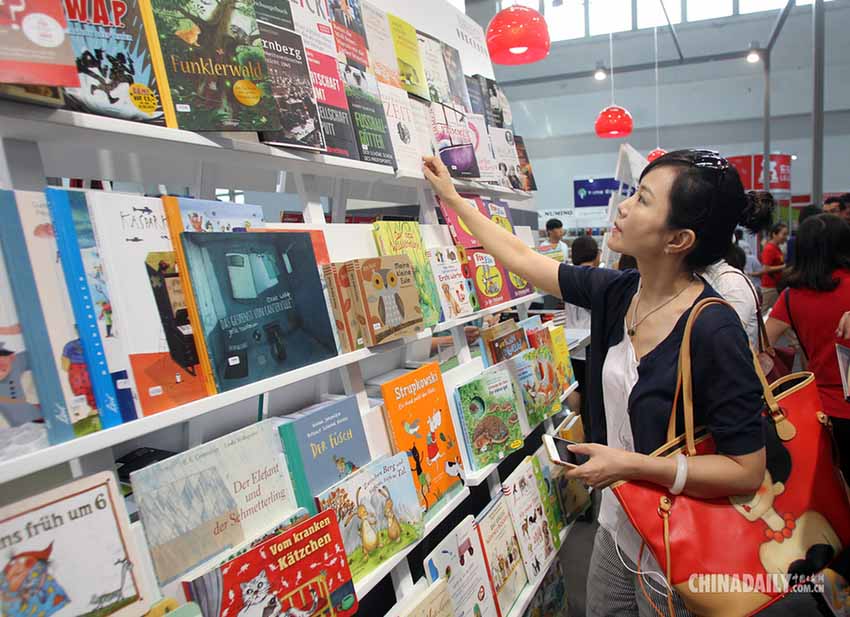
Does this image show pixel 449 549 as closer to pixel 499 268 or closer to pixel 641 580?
pixel 641 580

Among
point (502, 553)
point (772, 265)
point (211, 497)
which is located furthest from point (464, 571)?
point (772, 265)

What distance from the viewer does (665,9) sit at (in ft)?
34.9

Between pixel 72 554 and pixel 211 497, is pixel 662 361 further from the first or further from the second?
pixel 72 554

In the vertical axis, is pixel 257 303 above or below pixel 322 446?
above

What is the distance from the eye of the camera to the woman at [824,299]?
2.43 m

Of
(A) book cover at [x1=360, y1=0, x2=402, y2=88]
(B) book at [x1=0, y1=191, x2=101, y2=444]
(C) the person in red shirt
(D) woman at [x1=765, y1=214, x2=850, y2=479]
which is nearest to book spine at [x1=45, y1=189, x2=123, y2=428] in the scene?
(B) book at [x1=0, y1=191, x2=101, y2=444]

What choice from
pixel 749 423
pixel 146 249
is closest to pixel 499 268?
pixel 749 423

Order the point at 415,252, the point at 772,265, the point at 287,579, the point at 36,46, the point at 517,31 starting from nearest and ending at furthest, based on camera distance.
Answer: the point at 36,46 < the point at 287,579 < the point at 415,252 < the point at 517,31 < the point at 772,265

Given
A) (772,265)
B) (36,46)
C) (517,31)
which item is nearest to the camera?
(36,46)

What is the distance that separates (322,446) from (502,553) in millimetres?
917

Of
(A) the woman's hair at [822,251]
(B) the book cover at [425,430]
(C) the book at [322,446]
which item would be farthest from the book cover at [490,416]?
(A) the woman's hair at [822,251]

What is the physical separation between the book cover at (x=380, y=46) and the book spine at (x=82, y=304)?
125 cm

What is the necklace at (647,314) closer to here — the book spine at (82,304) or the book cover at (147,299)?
the book cover at (147,299)

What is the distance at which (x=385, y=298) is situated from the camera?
60.1 inches
